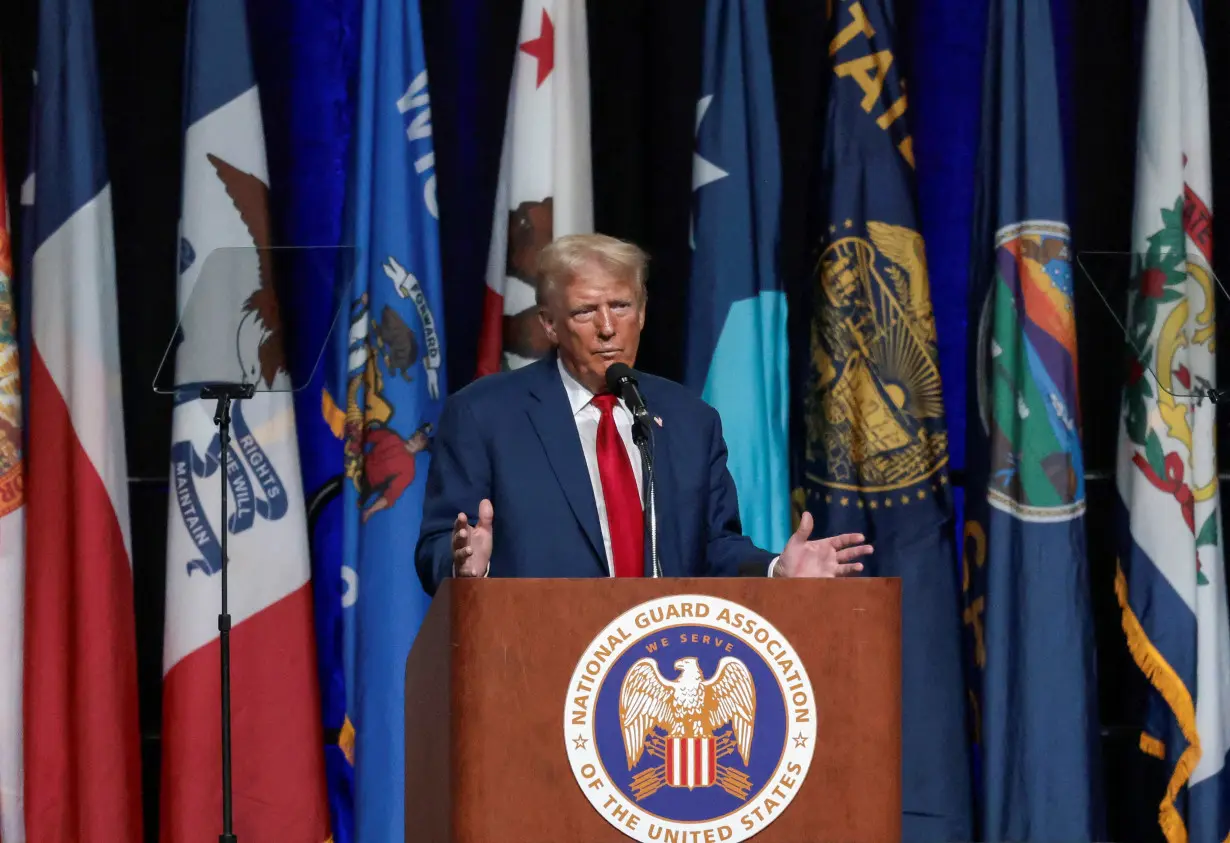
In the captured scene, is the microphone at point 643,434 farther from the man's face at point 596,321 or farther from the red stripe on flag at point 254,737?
the red stripe on flag at point 254,737

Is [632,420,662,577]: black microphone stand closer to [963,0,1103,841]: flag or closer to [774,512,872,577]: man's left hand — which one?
[774,512,872,577]: man's left hand

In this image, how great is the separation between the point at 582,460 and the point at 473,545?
547 millimetres

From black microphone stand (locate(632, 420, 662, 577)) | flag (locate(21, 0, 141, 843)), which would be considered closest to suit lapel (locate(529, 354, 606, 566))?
black microphone stand (locate(632, 420, 662, 577))

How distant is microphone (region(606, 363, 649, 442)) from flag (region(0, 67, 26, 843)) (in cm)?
207

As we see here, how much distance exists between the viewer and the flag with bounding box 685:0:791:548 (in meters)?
3.84

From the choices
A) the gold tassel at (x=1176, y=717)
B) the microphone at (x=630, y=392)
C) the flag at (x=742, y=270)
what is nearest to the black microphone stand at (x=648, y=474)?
the microphone at (x=630, y=392)

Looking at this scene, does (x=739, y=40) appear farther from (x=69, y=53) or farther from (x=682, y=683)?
(x=682, y=683)

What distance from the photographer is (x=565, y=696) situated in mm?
1795

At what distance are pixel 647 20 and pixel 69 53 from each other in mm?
1514

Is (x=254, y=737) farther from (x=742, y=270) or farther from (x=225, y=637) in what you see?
(x=742, y=270)

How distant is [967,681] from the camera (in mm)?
3996

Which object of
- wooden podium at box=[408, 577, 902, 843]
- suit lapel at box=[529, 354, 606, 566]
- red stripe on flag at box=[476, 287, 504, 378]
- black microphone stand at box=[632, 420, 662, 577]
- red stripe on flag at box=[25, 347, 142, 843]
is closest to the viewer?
wooden podium at box=[408, 577, 902, 843]

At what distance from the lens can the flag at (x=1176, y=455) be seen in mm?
3791

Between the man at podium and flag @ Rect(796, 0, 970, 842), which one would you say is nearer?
the man at podium
